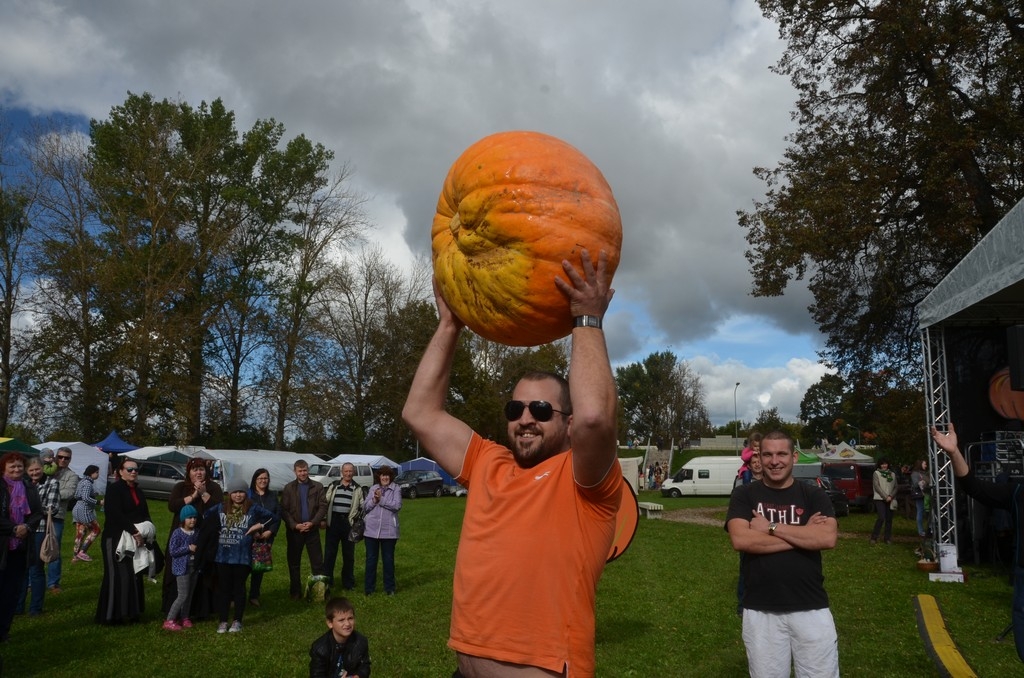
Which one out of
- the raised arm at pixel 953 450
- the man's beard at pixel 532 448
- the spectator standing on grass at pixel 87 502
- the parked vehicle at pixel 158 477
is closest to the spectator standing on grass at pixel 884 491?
the raised arm at pixel 953 450

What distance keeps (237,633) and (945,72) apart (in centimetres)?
2061

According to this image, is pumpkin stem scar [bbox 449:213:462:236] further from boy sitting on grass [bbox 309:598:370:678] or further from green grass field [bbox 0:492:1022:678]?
green grass field [bbox 0:492:1022:678]

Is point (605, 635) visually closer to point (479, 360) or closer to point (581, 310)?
point (581, 310)

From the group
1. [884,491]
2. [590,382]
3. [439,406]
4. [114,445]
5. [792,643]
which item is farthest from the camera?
[114,445]

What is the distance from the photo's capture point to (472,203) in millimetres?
2592

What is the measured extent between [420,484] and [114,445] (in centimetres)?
1389

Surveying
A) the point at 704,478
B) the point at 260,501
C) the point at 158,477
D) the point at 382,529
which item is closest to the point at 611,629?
the point at 382,529

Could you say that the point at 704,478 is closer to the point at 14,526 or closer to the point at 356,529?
the point at 356,529

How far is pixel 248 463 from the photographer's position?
30219 mm

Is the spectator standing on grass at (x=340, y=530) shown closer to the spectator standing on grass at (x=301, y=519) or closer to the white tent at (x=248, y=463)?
the spectator standing on grass at (x=301, y=519)

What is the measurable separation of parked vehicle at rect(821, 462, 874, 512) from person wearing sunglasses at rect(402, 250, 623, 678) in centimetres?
2956

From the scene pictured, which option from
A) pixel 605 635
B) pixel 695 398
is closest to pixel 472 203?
pixel 605 635

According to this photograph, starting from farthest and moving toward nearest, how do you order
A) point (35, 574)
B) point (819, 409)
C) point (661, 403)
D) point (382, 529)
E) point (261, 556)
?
point (819, 409), point (661, 403), point (382, 529), point (261, 556), point (35, 574)

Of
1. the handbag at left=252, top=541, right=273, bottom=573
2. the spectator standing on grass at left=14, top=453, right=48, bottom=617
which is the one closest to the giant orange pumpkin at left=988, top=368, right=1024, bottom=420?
the handbag at left=252, top=541, right=273, bottom=573
